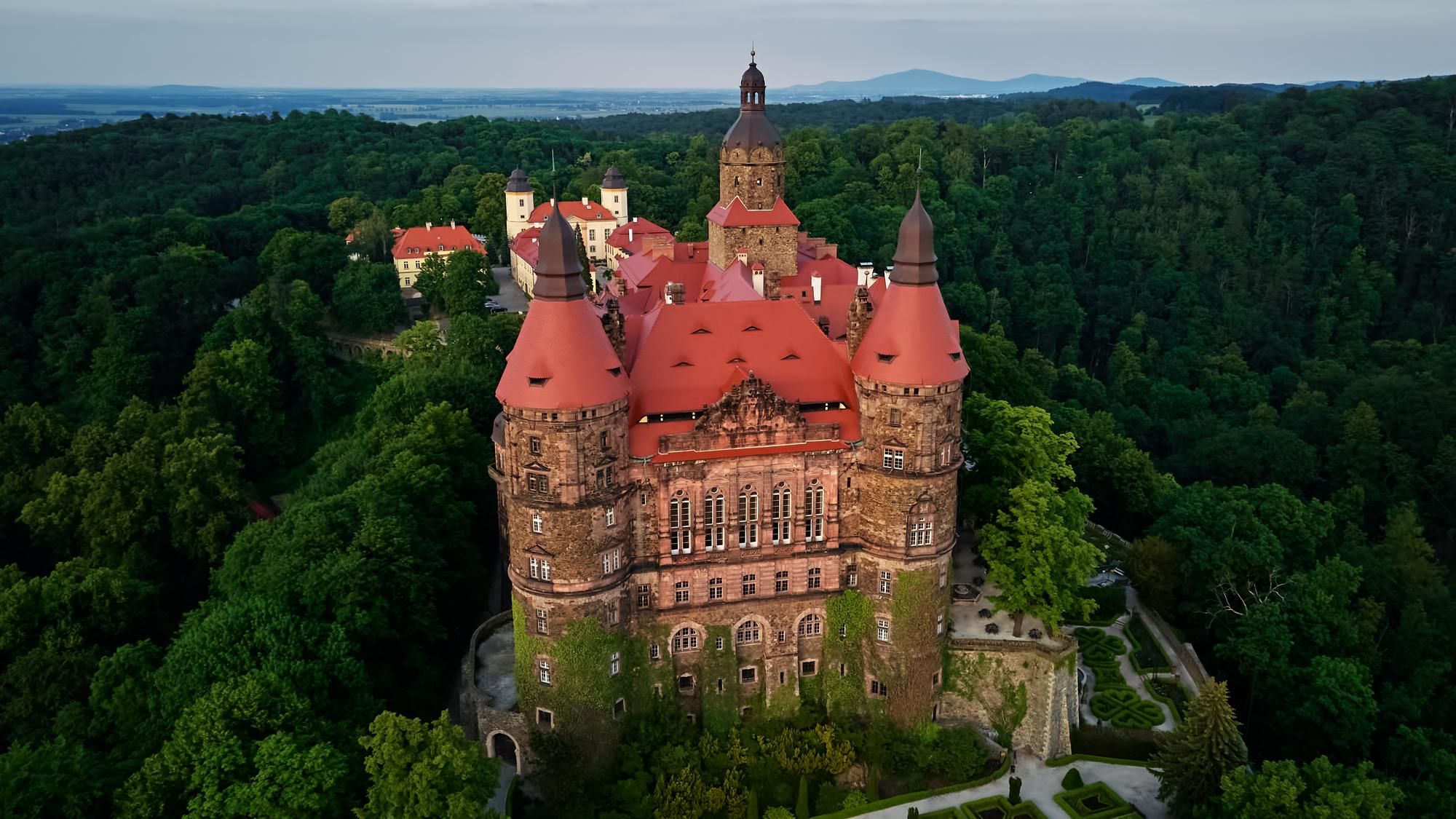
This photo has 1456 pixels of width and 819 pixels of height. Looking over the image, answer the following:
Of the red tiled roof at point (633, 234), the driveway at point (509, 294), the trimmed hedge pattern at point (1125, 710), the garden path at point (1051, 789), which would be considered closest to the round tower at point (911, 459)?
the garden path at point (1051, 789)

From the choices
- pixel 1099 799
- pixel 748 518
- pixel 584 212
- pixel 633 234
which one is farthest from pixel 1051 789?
pixel 584 212

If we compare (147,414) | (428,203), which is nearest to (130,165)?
(428,203)

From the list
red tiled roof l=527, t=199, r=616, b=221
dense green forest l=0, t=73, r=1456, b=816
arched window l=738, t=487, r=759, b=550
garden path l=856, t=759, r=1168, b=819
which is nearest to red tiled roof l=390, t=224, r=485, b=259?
dense green forest l=0, t=73, r=1456, b=816

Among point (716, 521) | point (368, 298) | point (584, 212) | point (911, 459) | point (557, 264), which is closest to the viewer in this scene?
point (557, 264)

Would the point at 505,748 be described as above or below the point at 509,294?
below

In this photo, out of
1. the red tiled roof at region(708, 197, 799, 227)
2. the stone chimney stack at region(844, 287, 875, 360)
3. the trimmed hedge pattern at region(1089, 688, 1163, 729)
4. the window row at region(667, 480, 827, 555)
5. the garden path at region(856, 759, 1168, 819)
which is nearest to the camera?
the garden path at region(856, 759, 1168, 819)

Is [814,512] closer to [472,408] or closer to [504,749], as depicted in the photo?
[504,749]

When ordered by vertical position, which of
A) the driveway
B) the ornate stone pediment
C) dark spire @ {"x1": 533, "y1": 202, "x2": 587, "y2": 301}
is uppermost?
dark spire @ {"x1": 533, "y1": 202, "x2": 587, "y2": 301}

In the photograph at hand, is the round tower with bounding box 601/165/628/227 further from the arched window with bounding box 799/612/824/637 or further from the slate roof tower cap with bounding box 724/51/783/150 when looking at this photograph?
the arched window with bounding box 799/612/824/637
